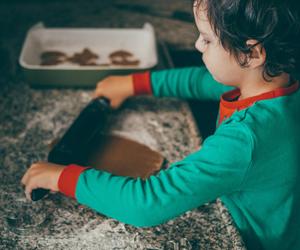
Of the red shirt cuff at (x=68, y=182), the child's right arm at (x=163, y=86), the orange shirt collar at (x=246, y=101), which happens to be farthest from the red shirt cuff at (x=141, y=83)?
the red shirt cuff at (x=68, y=182)

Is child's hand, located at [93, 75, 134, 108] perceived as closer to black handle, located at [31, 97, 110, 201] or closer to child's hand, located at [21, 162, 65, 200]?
black handle, located at [31, 97, 110, 201]

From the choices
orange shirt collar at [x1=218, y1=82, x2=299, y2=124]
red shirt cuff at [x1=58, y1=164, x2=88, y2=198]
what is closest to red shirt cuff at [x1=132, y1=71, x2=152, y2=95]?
orange shirt collar at [x1=218, y1=82, x2=299, y2=124]

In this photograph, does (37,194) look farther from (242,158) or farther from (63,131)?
(242,158)

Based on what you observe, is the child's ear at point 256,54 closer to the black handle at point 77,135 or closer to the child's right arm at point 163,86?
the child's right arm at point 163,86

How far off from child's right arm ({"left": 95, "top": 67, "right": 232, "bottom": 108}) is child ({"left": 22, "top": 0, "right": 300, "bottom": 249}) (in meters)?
0.21

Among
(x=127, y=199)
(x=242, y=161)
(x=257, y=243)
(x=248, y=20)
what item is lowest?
(x=257, y=243)

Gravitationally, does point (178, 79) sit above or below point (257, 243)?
above

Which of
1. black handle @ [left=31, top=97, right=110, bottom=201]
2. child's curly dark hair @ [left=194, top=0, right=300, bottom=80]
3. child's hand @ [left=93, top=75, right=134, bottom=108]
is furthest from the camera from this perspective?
child's hand @ [left=93, top=75, right=134, bottom=108]

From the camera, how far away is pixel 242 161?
2.47 ft

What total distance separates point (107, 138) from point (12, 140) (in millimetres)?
217

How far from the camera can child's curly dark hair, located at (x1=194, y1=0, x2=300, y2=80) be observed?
0.74m

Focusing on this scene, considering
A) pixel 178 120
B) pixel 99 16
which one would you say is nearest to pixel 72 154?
pixel 178 120

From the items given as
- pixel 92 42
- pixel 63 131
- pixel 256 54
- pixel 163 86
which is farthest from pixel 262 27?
pixel 92 42

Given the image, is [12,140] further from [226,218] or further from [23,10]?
[23,10]
